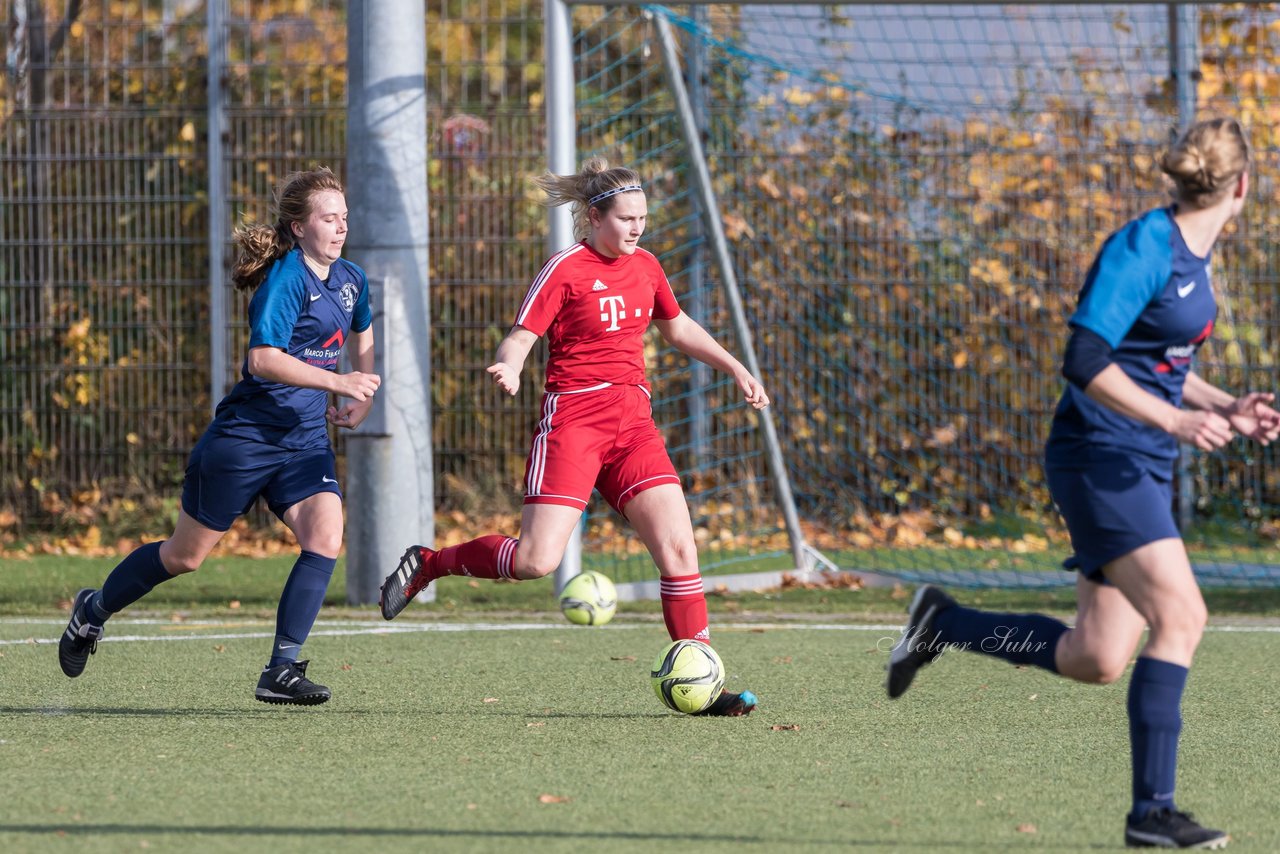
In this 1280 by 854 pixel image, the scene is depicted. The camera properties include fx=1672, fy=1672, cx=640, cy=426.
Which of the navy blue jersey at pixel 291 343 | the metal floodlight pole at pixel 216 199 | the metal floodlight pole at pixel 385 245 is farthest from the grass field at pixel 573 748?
the metal floodlight pole at pixel 216 199

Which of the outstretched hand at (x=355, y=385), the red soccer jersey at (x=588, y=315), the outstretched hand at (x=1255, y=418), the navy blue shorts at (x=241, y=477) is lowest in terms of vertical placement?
the navy blue shorts at (x=241, y=477)

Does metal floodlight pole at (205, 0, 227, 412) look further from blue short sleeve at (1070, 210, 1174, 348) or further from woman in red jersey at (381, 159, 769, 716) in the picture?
blue short sleeve at (1070, 210, 1174, 348)

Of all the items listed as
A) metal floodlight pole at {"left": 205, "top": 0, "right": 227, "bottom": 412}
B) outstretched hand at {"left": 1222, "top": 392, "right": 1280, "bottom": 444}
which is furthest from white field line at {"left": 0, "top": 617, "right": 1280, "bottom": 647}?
outstretched hand at {"left": 1222, "top": 392, "right": 1280, "bottom": 444}

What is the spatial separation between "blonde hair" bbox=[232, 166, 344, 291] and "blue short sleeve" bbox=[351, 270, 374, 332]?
0.33m

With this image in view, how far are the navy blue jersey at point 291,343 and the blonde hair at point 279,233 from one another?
0.05m

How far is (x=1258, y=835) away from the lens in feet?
13.2

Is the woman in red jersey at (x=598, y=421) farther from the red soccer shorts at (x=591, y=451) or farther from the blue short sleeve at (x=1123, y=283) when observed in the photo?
the blue short sleeve at (x=1123, y=283)

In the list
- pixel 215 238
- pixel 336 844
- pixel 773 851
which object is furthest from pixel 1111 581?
pixel 215 238

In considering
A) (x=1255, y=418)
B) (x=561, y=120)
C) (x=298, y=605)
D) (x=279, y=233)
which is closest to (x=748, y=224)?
(x=561, y=120)

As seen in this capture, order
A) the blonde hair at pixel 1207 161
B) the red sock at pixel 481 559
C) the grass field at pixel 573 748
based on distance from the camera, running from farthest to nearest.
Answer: the red sock at pixel 481 559 → the grass field at pixel 573 748 → the blonde hair at pixel 1207 161

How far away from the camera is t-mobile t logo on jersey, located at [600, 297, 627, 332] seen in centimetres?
598

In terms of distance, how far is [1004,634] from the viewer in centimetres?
464

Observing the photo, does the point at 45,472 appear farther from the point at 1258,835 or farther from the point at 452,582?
the point at 1258,835

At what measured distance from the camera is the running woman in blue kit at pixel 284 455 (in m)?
5.90
